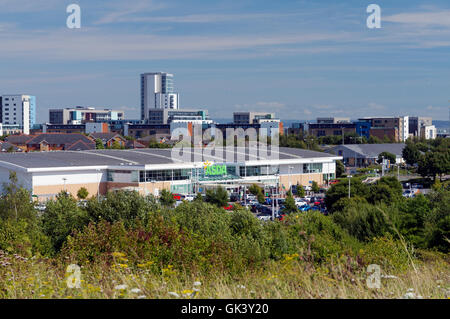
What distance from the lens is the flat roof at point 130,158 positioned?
2809 cm

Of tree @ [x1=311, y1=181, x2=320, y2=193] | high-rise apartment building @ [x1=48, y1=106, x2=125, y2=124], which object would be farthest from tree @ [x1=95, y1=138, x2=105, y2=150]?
high-rise apartment building @ [x1=48, y1=106, x2=125, y2=124]

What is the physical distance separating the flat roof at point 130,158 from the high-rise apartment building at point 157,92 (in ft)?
250

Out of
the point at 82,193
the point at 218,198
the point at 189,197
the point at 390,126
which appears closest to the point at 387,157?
the point at 189,197

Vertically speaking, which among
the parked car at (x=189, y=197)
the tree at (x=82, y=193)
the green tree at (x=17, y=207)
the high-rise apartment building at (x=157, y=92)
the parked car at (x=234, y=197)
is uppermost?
the high-rise apartment building at (x=157, y=92)

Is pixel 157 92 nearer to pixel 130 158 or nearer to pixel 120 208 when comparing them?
pixel 130 158

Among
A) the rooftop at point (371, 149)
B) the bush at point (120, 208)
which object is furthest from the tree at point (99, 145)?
the bush at point (120, 208)

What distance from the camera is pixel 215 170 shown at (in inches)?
1225

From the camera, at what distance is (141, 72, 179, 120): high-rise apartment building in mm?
110250

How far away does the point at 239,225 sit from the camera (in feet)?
37.2

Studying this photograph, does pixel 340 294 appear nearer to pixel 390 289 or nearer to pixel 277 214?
pixel 390 289

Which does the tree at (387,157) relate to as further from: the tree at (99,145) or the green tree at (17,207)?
the green tree at (17,207)

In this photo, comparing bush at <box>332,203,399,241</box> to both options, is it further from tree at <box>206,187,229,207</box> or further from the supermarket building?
the supermarket building
